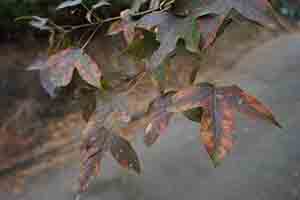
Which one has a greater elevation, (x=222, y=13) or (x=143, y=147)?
(x=222, y=13)

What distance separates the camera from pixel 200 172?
8.36 ft

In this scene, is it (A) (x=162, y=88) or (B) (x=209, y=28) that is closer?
(B) (x=209, y=28)

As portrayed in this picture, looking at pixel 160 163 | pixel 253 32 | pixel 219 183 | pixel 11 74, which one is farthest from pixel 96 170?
pixel 253 32

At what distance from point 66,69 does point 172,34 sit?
28cm

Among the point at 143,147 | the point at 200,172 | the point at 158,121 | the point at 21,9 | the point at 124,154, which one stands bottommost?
the point at 143,147

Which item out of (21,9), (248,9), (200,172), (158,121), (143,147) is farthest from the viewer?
(21,9)

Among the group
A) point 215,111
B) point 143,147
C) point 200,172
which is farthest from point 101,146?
point 143,147

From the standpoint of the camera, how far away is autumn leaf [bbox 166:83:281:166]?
718 mm

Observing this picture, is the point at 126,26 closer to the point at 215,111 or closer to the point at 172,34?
the point at 172,34

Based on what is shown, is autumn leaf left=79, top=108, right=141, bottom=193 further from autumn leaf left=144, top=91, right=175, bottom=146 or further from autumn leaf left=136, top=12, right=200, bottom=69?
autumn leaf left=136, top=12, right=200, bottom=69

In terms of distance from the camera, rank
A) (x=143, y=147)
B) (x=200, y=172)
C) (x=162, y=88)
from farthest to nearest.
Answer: (x=143, y=147) → (x=200, y=172) → (x=162, y=88)

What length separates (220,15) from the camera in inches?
28.6

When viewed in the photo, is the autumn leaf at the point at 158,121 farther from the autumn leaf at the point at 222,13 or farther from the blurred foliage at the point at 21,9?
the blurred foliage at the point at 21,9

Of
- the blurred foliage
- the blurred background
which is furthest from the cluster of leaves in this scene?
the blurred foliage
